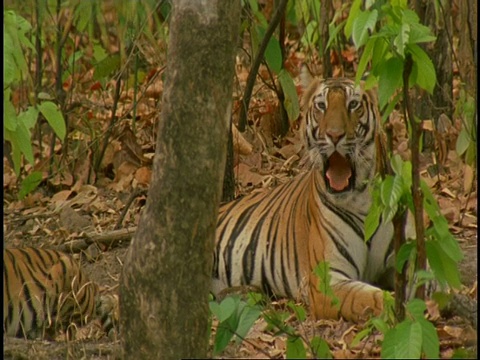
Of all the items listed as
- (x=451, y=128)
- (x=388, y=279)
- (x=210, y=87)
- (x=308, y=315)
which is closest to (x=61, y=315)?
(x=308, y=315)

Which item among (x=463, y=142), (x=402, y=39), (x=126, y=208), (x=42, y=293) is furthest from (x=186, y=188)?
(x=126, y=208)

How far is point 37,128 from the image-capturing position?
8570 millimetres

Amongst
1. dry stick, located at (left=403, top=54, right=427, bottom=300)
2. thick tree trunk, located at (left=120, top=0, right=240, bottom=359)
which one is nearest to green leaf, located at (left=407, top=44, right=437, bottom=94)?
dry stick, located at (left=403, top=54, right=427, bottom=300)

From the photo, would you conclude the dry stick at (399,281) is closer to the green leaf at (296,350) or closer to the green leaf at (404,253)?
the green leaf at (404,253)

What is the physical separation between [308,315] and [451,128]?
1834mm

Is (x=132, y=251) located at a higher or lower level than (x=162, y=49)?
lower

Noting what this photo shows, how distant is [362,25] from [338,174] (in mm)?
2232

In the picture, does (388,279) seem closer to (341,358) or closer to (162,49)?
(341,358)

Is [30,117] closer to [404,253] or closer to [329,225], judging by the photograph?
[404,253]

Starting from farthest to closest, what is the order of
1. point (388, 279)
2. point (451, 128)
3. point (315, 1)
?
1. point (315, 1)
2. point (451, 128)
3. point (388, 279)

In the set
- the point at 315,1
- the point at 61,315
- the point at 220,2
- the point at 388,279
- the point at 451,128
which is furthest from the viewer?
the point at 315,1

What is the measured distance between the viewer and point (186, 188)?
4141mm

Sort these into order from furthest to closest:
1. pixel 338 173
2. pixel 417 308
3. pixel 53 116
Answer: pixel 338 173 → pixel 53 116 → pixel 417 308

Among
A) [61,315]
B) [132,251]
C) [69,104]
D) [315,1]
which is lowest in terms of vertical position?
[61,315]
